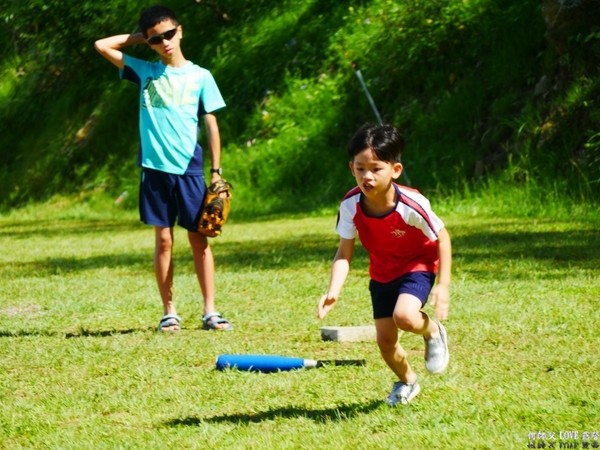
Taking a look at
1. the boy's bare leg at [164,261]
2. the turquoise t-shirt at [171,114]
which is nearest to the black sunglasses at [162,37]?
the turquoise t-shirt at [171,114]

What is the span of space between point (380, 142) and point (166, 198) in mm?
3221

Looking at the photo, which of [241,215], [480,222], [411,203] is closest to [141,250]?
[480,222]

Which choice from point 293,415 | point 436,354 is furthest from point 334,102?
point 293,415

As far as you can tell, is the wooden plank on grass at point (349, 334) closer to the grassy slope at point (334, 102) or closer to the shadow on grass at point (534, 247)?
the shadow on grass at point (534, 247)

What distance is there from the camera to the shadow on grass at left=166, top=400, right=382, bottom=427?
560 centimetres

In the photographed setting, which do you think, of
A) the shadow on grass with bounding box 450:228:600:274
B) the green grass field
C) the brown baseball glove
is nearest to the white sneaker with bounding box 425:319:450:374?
the green grass field

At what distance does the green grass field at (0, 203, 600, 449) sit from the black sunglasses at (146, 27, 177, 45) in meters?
1.93

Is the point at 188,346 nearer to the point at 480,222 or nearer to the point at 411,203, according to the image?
the point at 411,203

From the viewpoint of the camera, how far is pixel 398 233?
19.0 ft

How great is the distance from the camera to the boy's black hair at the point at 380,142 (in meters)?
5.64

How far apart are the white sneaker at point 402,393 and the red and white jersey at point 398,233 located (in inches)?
19.0

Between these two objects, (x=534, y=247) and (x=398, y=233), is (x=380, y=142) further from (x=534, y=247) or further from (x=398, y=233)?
(x=534, y=247)

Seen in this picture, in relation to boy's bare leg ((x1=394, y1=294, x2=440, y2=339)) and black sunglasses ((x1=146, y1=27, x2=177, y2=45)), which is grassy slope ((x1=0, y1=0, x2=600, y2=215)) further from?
boy's bare leg ((x1=394, y1=294, x2=440, y2=339))

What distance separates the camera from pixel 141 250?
14.6m
